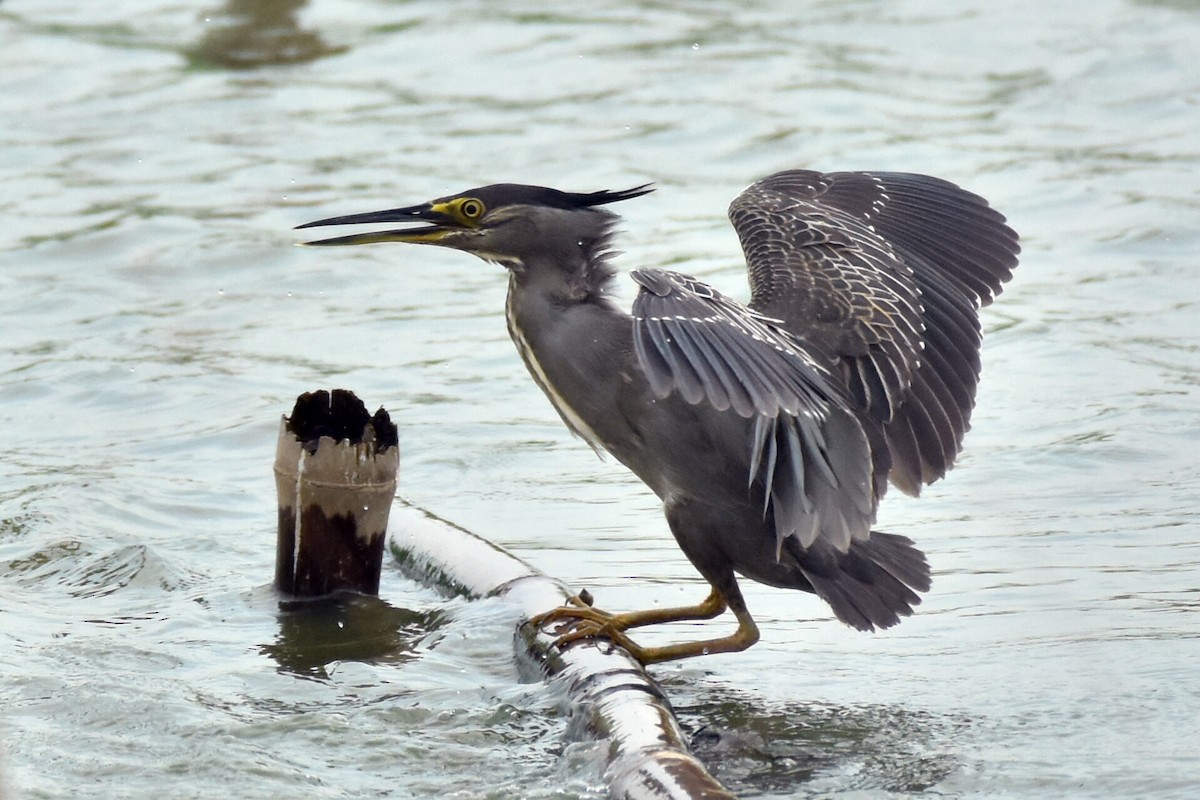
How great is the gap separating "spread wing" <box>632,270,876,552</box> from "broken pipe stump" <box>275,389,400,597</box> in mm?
1038

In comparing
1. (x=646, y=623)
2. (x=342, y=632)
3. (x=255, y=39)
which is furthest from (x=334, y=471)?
(x=255, y=39)

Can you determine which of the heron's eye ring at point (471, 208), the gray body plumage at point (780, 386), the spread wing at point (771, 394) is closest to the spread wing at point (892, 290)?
the gray body plumage at point (780, 386)

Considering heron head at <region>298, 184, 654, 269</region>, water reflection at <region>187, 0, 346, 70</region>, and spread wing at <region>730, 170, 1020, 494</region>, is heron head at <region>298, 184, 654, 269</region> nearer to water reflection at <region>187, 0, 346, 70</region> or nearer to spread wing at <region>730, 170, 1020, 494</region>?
spread wing at <region>730, 170, 1020, 494</region>

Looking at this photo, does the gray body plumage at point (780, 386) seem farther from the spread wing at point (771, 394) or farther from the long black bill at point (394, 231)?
the long black bill at point (394, 231)

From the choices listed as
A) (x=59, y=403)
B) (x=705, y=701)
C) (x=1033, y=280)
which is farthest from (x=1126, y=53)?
(x=705, y=701)

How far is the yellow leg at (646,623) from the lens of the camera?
495cm

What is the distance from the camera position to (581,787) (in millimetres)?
4281

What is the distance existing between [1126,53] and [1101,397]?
6903 millimetres

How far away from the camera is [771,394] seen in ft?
14.4

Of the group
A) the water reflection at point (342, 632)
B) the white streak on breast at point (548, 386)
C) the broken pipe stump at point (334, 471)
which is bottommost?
the water reflection at point (342, 632)

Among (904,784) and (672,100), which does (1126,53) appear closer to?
(672,100)

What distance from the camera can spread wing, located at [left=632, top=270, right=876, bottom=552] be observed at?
436 cm

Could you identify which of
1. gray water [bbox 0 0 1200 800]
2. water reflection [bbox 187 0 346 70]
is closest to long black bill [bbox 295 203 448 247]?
gray water [bbox 0 0 1200 800]

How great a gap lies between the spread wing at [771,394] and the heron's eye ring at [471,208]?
822mm
